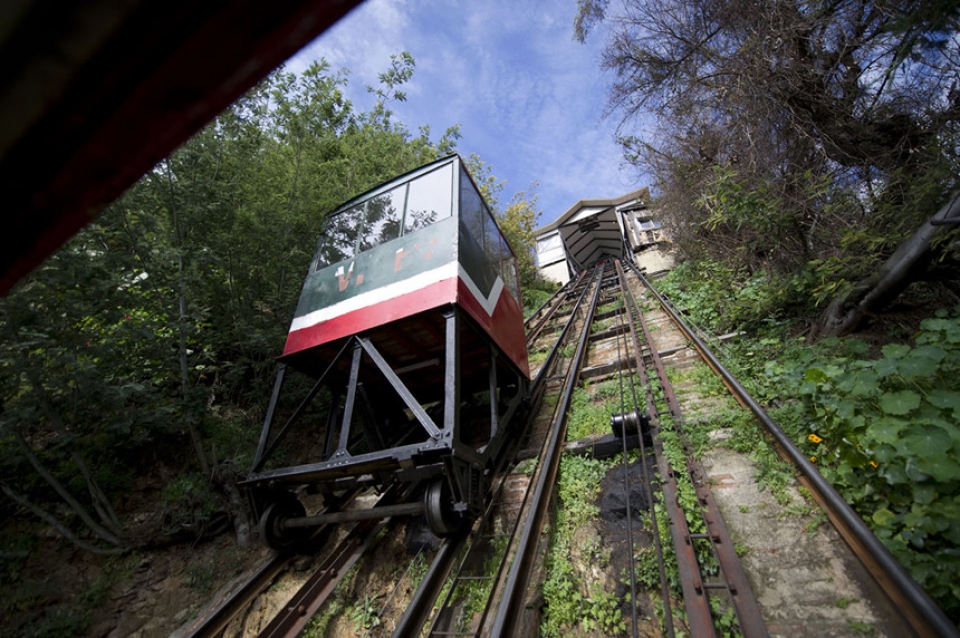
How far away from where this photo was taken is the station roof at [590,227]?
71.2 ft

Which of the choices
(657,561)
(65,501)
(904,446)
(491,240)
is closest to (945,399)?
(904,446)

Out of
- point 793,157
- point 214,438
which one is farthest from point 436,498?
point 793,157

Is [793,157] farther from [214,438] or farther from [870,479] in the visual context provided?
[214,438]

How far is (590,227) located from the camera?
72.7 feet

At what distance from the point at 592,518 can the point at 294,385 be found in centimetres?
485

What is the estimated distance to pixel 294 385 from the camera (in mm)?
5961

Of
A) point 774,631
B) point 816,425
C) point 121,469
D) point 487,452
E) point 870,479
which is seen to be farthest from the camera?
point 121,469

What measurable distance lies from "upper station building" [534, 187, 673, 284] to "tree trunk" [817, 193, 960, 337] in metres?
14.4

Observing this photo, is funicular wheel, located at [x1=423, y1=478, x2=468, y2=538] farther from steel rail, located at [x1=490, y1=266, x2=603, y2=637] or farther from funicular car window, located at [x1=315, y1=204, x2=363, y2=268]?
funicular car window, located at [x1=315, y1=204, x2=363, y2=268]

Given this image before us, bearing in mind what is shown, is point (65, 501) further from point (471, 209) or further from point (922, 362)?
point (922, 362)

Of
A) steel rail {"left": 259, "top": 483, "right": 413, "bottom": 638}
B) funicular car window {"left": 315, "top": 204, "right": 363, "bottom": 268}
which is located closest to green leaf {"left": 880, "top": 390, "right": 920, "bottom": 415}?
steel rail {"left": 259, "top": 483, "right": 413, "bottom": 638}

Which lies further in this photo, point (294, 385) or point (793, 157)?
point (294, 385)

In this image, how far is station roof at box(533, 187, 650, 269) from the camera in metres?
21.7

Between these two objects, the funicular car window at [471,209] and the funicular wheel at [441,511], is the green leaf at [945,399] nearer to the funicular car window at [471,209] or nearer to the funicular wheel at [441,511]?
the funicular wheel at [441,511]
